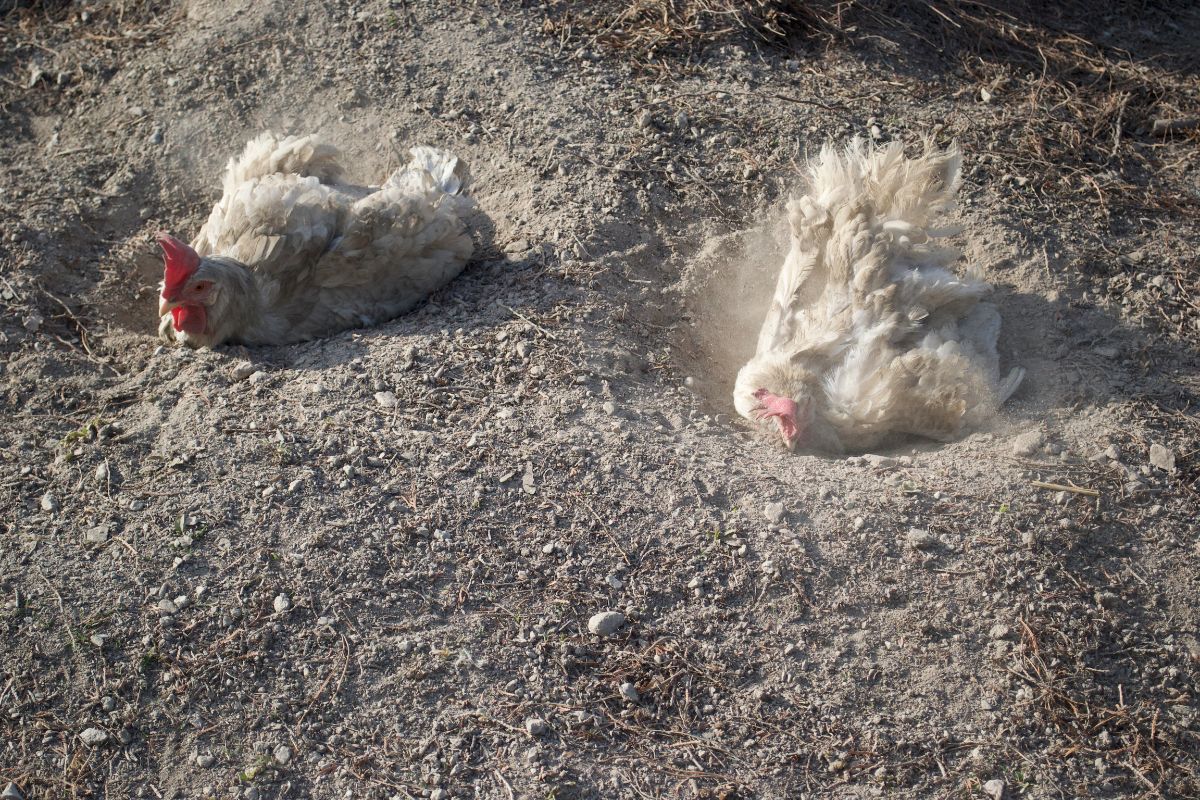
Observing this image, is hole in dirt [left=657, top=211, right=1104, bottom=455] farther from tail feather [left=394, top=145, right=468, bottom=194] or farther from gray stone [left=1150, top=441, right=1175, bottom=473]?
tail feather [left=394, top=145, right=468, bottom=194]

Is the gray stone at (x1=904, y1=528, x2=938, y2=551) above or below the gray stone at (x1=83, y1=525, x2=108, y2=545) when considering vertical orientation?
below

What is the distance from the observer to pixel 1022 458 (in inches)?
146

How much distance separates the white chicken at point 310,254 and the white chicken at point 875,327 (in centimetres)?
169

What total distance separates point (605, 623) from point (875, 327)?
1970 mm

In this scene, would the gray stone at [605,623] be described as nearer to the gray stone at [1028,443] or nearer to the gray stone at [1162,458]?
the gray stone at [1028,443]

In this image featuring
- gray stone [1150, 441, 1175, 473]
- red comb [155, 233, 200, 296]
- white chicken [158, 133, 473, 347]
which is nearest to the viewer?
gray stone [1150, 441, 1175, 473]

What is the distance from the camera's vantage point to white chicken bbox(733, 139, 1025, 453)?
13.1ft

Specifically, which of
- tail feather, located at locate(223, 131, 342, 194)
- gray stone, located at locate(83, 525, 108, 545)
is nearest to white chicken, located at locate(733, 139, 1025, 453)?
tail feather, located at locate(223, 131, 342, 194)

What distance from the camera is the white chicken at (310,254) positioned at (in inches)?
165

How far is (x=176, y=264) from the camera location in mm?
3951

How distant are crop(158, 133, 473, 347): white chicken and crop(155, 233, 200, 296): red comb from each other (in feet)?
0.32

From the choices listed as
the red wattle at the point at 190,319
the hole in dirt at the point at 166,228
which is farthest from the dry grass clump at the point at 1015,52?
the red wattle at the point at 190,319

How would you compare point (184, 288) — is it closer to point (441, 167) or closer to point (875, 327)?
point (441, 167)

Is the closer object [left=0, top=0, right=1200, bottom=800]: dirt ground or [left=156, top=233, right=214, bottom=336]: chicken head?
[left=0, top=0, right=1200, bottom=800]: dirt ground
